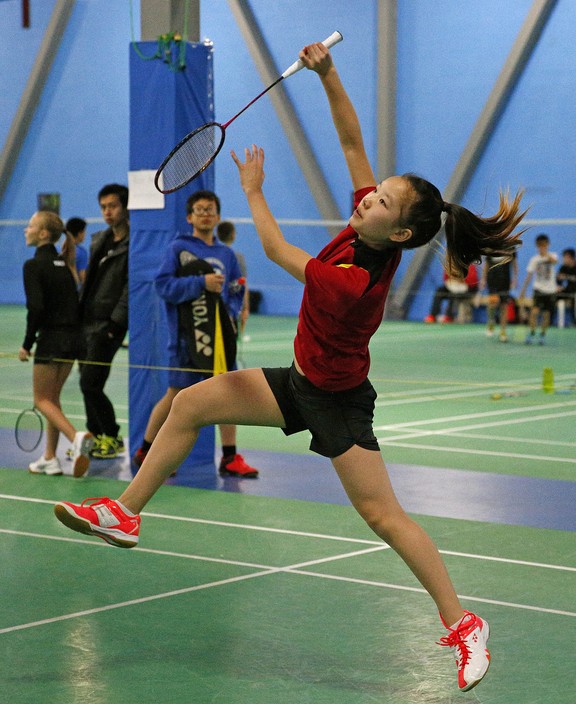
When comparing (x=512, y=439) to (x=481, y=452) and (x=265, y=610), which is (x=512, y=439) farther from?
(x=265, y=610)

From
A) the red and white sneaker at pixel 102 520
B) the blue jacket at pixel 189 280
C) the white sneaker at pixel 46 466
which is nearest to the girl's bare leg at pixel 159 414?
the blue jacket at pixel 189 280

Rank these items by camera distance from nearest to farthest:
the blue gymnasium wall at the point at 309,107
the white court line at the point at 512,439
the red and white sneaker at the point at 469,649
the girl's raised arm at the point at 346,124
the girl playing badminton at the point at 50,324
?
the red and white sneaker at the point at 469,649, the girl's raised arm at the point at 346,124, the girl playing badminton at the point at 50,324, the white court line at the point at 512,439, the blue gymnasium wall at the point at 309,107

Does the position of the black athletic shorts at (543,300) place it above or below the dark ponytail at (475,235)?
below

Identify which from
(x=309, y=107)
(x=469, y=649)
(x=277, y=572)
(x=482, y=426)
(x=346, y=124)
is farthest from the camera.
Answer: (x=309, y=107)

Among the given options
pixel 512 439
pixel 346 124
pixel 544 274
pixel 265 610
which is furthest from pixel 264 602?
pixel 544 274

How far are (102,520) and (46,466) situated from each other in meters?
4.16

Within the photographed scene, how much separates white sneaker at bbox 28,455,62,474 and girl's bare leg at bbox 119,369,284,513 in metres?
4.11

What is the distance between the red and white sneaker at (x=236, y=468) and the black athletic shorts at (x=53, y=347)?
1.32 meters

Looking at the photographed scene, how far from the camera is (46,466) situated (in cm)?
873

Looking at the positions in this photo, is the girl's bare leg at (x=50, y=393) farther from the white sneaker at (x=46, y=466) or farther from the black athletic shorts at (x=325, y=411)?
the black athletic shorts at (x=325, y=411)

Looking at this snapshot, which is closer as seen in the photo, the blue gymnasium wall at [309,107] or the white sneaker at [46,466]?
the white sneaker at [46,466]

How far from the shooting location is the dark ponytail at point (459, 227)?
450 centimetres

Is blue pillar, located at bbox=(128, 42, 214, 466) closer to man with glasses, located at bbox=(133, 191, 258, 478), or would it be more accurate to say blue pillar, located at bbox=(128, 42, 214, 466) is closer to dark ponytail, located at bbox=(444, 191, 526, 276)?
man with glasses, located at bbox=(133, 191, 258, 478)

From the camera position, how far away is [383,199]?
4.46m
